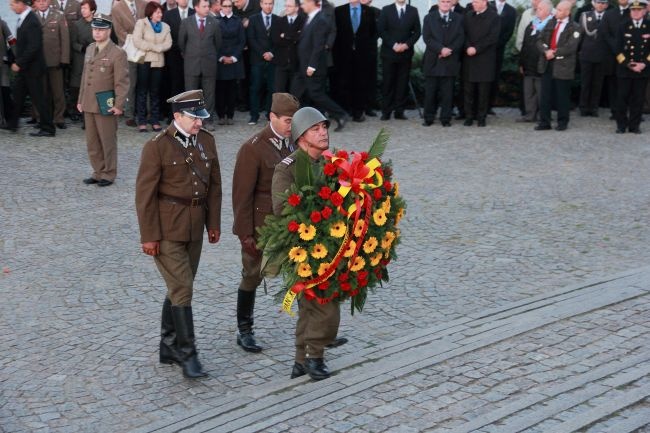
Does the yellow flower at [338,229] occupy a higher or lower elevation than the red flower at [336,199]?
lower

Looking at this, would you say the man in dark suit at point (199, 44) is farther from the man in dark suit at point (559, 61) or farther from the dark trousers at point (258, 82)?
the man in dark suit at point (559, 61)

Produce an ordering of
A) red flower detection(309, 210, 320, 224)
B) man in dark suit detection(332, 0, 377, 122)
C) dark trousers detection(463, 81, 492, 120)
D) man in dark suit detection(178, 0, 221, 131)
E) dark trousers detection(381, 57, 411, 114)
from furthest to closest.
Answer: dark trousers detection(381, 57, 411, 114)
man in dark suit detection(332, 0, 377, 122)
dark trousers detection(463, 81, 492, 120)
man in dark suit detection(178, 0, 221, 131)
red flower detection(309, 210, 320, 224)

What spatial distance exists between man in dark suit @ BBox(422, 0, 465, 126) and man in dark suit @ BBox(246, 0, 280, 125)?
2.58 m

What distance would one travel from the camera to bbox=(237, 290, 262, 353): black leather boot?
25.6 feet

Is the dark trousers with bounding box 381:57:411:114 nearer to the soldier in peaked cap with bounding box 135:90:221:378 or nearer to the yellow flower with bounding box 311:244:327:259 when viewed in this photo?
the soldier in peaked cap with bounding box 135:90:221:378

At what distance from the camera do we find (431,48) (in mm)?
17297

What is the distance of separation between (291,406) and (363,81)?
39.2 feet

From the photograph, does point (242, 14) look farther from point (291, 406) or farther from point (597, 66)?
point (291, 406)

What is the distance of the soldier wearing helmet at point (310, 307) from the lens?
7.02 m

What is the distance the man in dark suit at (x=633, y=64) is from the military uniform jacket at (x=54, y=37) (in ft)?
28.9

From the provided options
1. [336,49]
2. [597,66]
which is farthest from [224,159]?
[597,66]

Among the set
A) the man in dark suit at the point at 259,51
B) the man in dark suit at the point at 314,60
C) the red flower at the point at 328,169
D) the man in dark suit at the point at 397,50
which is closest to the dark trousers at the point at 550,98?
the man in dark suit at the point at 397,50

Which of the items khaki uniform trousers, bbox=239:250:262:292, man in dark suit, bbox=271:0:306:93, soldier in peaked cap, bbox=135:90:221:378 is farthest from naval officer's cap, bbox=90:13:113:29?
khaki uniform trousers, bbox=239:250:262:292

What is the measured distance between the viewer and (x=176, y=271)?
24.0ft
